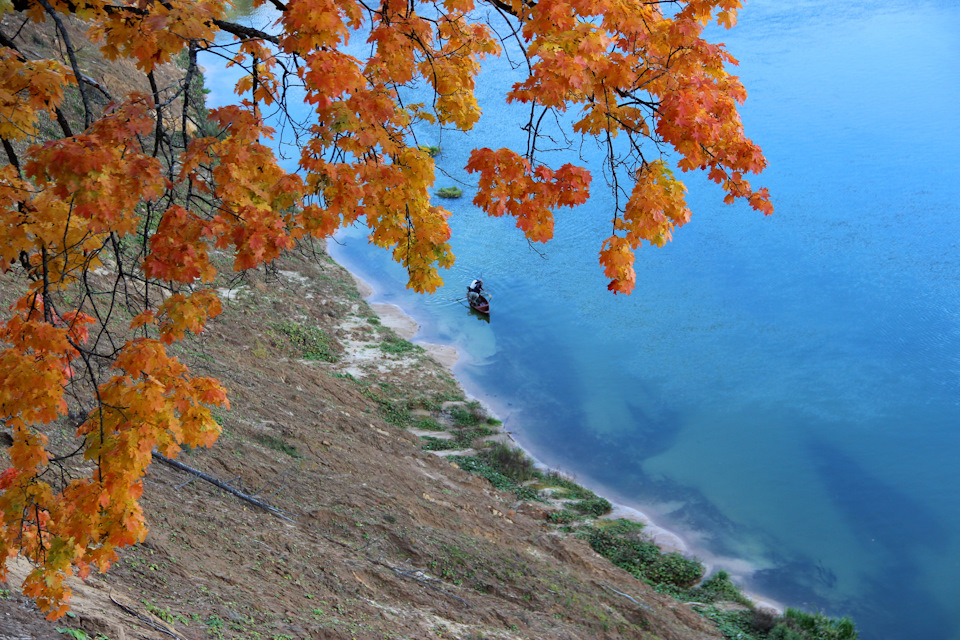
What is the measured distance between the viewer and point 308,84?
4.90 metres

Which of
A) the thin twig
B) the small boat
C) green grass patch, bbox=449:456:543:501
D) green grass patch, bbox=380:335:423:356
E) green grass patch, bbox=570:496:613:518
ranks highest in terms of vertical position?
the small boat

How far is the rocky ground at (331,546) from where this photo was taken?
6.22 meters

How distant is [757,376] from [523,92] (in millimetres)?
15899

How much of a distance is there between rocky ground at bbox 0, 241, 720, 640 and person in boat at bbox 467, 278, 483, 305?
6.15m

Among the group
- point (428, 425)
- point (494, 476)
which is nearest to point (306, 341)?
point (428, 425)

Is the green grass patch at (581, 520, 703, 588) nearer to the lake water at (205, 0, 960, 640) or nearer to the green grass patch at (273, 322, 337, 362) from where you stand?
the lake water at (205, 0, 960, 640)

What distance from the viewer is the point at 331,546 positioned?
855cm

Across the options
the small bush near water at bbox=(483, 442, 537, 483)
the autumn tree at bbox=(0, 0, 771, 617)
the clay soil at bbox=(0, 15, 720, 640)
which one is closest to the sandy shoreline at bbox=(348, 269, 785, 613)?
the small bush near water at bbox=(483, 442, 537, 483)

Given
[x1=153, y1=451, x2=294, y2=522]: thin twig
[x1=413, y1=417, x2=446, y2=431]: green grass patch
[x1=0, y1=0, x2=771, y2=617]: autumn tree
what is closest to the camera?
[x1=0, y1=0, x2=771, y2=617]: autumn tree

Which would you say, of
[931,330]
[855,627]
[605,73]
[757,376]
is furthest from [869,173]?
[605,73]

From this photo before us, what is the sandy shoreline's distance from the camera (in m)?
13.1

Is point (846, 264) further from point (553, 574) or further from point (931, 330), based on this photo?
point (553, 574)

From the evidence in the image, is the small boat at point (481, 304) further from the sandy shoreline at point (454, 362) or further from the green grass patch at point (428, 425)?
the green grass patch at point (428, 425)

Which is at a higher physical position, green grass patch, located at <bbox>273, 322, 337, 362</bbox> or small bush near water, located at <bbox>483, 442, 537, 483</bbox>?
green grass patch, located at <bbox>273, 322, 337, 362</bbox>
